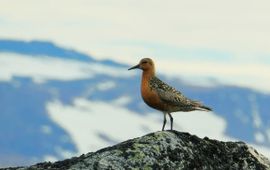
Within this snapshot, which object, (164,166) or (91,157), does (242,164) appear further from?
(91,157)

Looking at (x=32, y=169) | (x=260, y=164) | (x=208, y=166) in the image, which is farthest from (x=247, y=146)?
(x=32, y=169)

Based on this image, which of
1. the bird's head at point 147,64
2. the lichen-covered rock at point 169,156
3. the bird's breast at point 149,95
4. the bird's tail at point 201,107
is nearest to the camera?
the lichen-covered rock at point 169,156

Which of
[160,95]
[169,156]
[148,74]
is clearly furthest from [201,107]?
[169,156]

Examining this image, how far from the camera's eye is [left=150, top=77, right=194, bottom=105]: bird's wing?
17.5 meters

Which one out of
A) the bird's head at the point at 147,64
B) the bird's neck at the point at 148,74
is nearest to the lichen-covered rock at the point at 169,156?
the bird's neck at the point at 148,74

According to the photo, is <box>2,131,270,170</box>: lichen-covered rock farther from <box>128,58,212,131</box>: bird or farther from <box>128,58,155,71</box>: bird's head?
<box>128,58,155,71</box>: bird's head

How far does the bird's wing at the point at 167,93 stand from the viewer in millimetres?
17500

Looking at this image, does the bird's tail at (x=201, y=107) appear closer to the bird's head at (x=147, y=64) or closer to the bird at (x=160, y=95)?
the bird at (x=160, y=95)

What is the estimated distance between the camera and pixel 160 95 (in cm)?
1747

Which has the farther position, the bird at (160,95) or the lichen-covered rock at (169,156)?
the bird at (160,95)

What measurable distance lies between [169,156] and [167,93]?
310cm

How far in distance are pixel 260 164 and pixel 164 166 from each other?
6.93 ft

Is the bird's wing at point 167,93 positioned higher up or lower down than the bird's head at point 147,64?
Result: lower down

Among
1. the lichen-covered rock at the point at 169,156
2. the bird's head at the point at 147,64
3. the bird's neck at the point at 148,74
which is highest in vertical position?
the bird's head at the point at 147,64
